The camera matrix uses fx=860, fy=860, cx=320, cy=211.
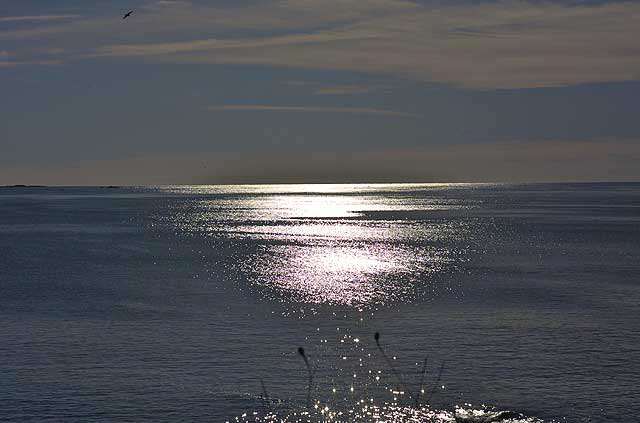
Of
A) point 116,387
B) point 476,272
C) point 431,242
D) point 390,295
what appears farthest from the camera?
point 431,242

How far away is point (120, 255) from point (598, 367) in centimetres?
6764

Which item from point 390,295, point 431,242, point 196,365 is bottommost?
point 431,242

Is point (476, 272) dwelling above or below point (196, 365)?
below

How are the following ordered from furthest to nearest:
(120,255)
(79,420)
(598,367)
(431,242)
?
(431,242) → (120,255) → (598,367) → (79,420)

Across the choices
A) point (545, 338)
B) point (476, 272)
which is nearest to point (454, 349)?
point (545, 338)

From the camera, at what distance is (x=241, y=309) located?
54938 mm

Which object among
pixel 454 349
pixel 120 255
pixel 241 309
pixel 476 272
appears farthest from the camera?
pixel 120 255

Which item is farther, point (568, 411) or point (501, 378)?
point (501, 378)

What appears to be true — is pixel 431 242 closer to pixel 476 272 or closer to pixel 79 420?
pixel 476 272

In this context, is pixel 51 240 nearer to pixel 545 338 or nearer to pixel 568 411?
pixel 545 338

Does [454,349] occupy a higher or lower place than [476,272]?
higher

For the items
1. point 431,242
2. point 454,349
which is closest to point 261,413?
point 454,349

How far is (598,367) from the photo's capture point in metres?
37.4

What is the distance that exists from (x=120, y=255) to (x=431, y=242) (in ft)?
136
